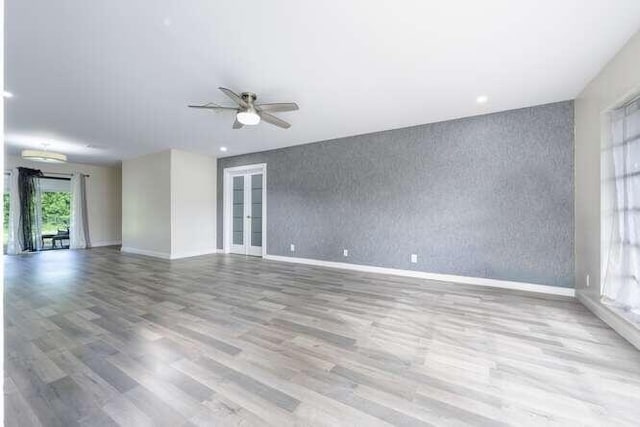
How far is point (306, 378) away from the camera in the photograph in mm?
1997

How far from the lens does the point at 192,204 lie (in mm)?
6637

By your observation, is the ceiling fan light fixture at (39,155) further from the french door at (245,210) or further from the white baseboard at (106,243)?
the white baseboard at (106,243)

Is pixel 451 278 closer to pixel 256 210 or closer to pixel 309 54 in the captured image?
pixel 309 54

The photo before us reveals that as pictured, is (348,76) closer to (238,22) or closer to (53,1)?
(238,22)

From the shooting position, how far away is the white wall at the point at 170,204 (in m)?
6.27

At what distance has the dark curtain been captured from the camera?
6.99 m

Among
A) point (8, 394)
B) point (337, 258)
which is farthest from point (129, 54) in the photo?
point (337, 258)

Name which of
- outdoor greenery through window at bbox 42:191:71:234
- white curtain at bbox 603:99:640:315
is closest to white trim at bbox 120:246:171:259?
outdoor greenery through window at bbox 42:191:71:234

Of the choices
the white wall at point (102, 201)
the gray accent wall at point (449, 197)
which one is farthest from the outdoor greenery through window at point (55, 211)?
the gray accent wall at point (449, 197)

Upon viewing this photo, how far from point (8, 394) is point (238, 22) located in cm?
299

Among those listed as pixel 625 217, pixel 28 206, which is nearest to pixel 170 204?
pixel 28 206

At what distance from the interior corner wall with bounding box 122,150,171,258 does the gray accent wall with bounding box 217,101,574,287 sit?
266cm

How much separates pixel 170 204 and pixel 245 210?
1563 mm

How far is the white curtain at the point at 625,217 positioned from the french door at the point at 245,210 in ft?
17.5
